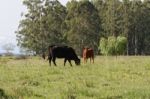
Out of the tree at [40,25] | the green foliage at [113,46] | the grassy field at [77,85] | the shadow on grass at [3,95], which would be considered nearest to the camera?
the shadow on grass at [3,95]

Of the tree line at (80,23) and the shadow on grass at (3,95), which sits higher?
the tree line at (80,23)

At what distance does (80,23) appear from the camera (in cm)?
8369

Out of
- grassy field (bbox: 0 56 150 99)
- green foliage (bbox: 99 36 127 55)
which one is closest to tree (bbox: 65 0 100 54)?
green foliage (bbox: 99 36 127 55)

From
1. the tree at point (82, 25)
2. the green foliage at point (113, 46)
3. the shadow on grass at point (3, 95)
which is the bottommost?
the shadow on grass at point (3, 95)

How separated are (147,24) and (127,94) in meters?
71.5

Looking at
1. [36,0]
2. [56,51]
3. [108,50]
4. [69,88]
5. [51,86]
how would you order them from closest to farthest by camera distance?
[69,88] < [51,86] < [56,51] < [108,50] < [36,0]

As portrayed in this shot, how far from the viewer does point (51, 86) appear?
18.2m

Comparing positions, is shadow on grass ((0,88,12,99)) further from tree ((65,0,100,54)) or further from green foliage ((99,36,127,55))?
tree ((65,0,100,54))

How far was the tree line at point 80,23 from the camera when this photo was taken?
8150 cm

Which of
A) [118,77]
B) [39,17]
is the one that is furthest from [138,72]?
[39,17]

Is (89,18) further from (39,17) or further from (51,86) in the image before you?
(51,86)

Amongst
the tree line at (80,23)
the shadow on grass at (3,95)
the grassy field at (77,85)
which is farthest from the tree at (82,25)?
the shadow on grass at (3,95)

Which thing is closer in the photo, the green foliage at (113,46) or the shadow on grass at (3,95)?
the shadow on grass at (3,95)

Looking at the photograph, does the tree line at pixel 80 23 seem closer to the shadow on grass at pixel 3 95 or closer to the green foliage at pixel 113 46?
the green foliage at pixel 113 46
